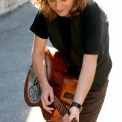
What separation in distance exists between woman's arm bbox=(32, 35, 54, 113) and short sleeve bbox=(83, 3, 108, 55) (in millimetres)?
356

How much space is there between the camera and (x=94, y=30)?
1669 mm

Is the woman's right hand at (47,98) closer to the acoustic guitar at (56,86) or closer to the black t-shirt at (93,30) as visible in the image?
the acoustic guitar at (56,86)

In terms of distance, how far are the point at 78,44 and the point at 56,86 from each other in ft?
1.16

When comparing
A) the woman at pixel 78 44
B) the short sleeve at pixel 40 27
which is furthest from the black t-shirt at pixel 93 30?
the short sleeve at pixel 40 27

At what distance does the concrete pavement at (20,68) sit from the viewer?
3.25m

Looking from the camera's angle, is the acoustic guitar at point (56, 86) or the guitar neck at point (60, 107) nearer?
the guitar neck at point (60, 107)

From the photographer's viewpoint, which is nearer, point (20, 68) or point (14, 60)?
point (20, 68)

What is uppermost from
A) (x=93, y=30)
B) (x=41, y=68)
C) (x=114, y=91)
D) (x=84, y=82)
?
(x=93, y=30)

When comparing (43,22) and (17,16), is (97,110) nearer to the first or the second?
(43,22)

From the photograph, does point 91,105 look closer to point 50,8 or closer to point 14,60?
point 50,8

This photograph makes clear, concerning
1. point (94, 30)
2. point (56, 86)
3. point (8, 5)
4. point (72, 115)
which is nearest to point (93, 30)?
point (94, 30)

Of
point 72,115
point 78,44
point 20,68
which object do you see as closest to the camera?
point 72,115

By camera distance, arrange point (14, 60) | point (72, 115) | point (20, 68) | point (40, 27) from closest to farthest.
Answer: point (72, 115) < point (40, 27) < point (20, 68) < point (14, 60)

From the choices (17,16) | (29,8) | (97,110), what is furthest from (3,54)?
(97,110)
